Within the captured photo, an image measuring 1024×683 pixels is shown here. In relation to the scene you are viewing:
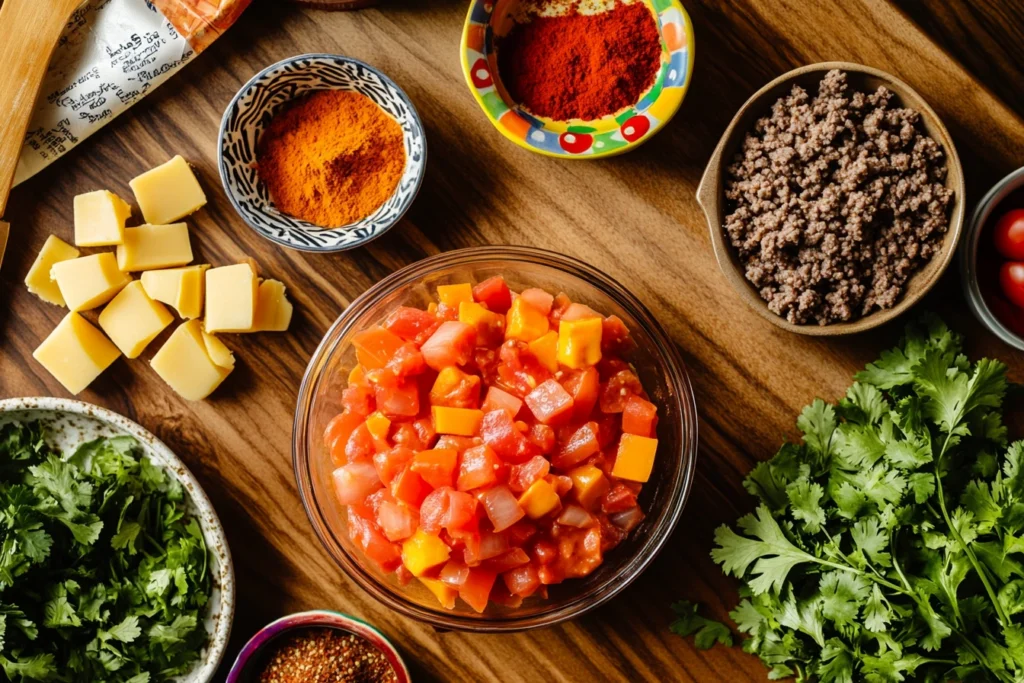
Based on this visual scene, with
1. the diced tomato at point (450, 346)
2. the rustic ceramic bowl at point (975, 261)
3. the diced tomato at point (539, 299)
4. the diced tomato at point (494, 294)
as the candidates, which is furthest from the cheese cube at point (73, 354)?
the rustic ceramic bowl at point (975, 261)

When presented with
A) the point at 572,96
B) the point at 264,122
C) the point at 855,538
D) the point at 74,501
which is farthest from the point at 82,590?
the point at 855,538

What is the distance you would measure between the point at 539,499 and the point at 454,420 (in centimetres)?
26

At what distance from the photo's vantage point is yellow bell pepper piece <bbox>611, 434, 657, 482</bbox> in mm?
1882

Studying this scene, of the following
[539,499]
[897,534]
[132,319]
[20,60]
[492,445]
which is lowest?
[897,534]

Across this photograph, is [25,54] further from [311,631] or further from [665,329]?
[665,329]

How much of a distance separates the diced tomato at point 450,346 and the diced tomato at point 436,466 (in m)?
0.21

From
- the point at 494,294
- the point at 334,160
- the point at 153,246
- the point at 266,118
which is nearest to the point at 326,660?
the point at 494,294

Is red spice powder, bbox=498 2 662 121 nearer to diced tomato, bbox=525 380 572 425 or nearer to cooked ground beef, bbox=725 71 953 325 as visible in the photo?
cooked ground beef, bbox=725 71 953 325

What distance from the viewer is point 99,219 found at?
2.23 m

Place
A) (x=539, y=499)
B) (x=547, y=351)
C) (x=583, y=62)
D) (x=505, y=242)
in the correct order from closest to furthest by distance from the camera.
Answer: (x=539, y=499) < (x=547, y=351) < (x=583, y=62) < (x=505, y=242)

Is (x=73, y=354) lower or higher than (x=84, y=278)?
lower

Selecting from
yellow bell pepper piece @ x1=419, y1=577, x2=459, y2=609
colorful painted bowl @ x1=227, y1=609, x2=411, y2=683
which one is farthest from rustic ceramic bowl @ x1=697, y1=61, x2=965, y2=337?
colorful painted bowl @ x1=227, y1=609, x2=411, y2=683

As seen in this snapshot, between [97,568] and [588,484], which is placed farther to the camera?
[97,568]

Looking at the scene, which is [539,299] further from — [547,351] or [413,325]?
[413,325]
